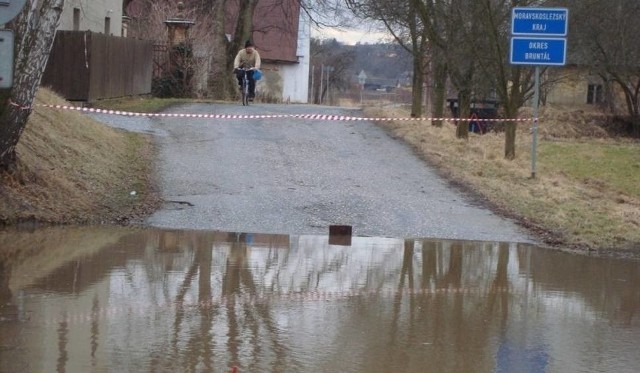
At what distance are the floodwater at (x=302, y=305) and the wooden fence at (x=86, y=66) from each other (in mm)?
11853

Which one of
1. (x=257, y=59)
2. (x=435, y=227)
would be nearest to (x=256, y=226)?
(x=435, y=227)

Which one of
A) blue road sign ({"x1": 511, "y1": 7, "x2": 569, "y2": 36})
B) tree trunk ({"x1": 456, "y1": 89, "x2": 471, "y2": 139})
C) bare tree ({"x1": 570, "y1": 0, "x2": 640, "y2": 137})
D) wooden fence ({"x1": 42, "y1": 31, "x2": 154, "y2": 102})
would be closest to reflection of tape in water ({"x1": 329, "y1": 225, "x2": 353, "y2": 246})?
blue road sign ({"x1": 511, "y1": 7, "x2": 569, "y2": 36})

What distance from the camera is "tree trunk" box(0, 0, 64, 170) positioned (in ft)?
34.2

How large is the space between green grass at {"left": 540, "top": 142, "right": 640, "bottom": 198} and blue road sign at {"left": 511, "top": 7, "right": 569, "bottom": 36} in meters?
4.09

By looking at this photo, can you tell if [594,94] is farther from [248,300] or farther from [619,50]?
[248,300]

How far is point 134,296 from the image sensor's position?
25.0ft

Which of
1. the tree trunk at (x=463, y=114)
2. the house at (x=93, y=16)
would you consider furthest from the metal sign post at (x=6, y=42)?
the house at (x=93, y=16)

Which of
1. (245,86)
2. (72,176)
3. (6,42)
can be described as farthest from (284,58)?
(6,42)

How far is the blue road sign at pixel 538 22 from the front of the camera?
50.9 feet

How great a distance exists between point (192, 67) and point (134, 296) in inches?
1025

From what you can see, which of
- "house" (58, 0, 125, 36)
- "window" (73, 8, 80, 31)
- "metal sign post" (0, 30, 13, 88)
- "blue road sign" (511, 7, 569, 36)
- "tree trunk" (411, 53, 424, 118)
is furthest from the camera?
"window" (73, 8, 80, 31)

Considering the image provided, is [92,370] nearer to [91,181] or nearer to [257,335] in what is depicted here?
[257,335]

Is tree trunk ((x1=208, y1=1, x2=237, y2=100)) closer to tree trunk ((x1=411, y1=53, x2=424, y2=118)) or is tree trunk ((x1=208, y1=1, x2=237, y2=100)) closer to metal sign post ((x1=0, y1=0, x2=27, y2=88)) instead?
tree trunk ((x1=411, y1=53, x2=424, y2=118))

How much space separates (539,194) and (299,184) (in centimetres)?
377
